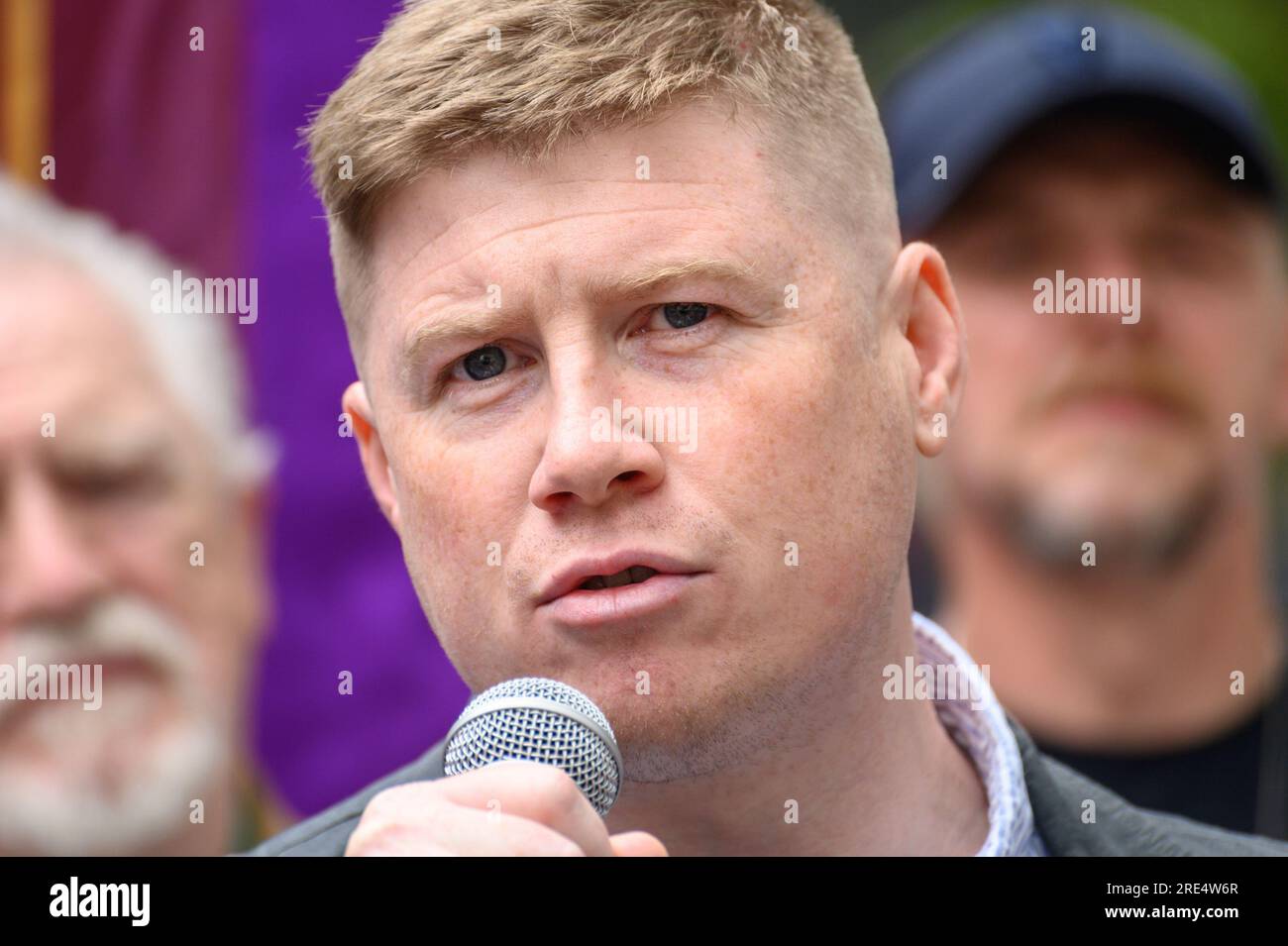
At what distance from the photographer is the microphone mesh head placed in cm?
230

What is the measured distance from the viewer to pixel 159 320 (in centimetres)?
619

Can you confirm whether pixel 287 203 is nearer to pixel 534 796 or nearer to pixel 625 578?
pixel 625 578

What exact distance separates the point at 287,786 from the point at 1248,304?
381 cm

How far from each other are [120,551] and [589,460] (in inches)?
141

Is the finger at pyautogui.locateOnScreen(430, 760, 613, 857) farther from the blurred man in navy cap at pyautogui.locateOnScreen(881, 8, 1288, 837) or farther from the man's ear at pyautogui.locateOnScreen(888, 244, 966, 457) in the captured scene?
the blurred man in navy cap at pyautogui.locateOnScreen(881, 8, 1288, 837)

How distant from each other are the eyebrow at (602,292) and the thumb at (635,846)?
3.25ft

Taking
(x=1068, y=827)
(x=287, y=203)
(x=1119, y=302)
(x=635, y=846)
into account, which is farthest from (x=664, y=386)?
(x=287, y=203)

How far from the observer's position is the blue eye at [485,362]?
9.55 ft

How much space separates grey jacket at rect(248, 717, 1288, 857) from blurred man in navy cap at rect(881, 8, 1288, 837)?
214 cm

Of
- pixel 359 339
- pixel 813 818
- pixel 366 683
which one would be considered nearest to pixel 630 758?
pixel 813 818

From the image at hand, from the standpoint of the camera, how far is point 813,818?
311 cm

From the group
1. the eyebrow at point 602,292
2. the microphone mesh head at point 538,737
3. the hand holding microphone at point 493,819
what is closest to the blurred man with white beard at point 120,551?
the eyebrow at point 602,292

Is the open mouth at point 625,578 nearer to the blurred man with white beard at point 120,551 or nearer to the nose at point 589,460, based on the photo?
the nose at point 589,460
